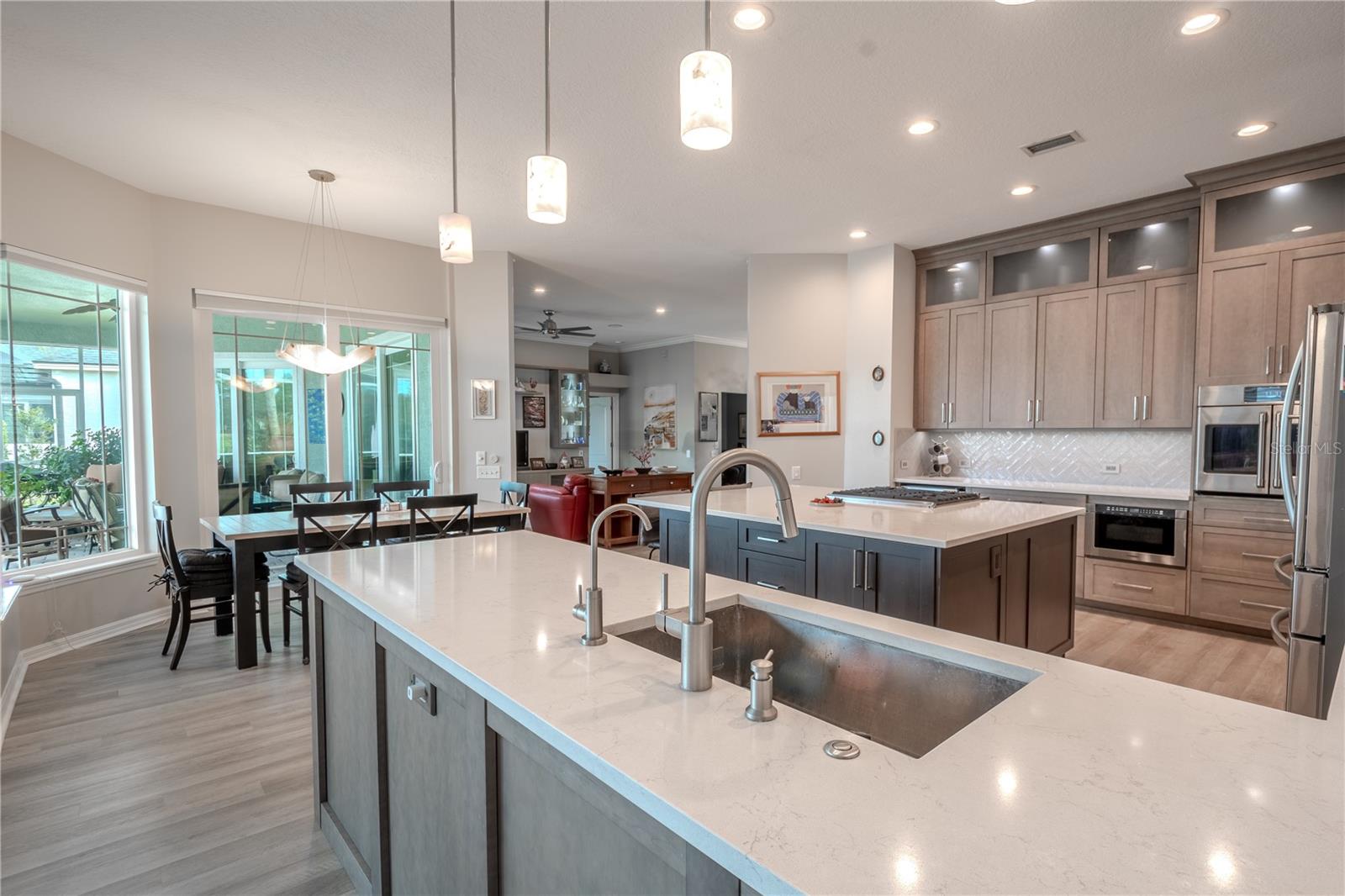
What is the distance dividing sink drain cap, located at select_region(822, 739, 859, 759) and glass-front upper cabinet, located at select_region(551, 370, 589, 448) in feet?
31.9

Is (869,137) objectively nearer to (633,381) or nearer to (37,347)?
(37,347)

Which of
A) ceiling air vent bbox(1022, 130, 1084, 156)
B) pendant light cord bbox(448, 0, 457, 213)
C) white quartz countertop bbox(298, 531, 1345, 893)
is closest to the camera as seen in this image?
white quartz countertop bbox(298, 531, 1345, 893)

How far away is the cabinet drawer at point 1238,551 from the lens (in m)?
3.71

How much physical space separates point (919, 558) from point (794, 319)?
11.7ft

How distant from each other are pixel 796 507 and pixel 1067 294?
3.14 metres

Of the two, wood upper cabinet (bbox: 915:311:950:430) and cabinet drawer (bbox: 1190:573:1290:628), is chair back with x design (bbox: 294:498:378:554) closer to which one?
wood upper cabinet (bbox: 915:311:950:430)

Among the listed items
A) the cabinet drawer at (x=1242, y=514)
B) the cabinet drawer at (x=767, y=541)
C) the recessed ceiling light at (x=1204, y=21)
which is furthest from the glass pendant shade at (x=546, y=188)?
the cabinet drawer at (x=1242, y=514)

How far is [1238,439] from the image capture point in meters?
3.84

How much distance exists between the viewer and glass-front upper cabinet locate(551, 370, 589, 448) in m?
10.3

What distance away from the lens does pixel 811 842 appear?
0.64 metres

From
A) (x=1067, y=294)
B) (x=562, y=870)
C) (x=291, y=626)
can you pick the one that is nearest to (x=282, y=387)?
(x=291, y=626)

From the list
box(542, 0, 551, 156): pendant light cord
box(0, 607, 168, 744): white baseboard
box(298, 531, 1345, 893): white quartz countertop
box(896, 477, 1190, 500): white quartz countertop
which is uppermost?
box(542, 0, 551, 156): pendant light cord

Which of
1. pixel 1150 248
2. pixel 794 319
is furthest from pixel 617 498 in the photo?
pixel 1150 248

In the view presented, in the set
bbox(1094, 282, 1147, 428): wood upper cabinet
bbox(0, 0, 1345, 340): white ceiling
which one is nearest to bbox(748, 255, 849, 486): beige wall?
bbox(0, 0, 1345, 340): white ceiling
